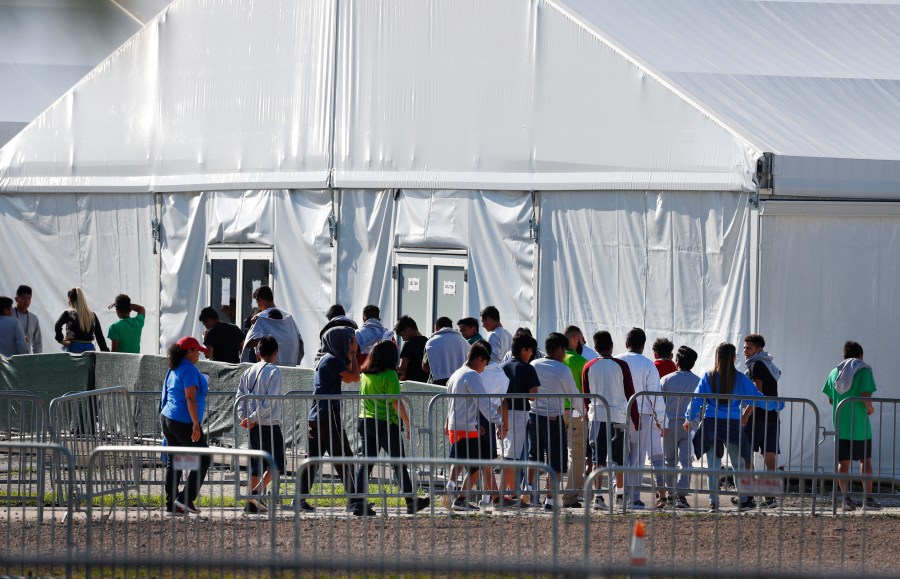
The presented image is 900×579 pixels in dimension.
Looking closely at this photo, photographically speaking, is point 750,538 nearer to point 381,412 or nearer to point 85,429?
point 381,412

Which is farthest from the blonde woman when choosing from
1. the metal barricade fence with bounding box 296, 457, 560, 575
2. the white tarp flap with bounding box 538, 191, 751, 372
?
the metal barricade fence with bounding box 296, 457, 560, 575

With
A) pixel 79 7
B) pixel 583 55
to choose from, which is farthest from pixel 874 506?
pixel 79 7

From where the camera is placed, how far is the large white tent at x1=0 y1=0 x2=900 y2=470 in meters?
13.9

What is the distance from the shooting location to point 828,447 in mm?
13594

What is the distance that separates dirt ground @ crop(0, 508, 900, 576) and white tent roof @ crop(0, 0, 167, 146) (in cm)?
1990

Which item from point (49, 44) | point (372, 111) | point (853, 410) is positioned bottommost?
point (853, 410)

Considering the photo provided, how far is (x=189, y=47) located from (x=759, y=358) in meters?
10.5

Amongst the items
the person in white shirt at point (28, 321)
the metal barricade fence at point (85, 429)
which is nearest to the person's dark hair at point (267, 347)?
the metal barricade fence at point (85, 429)

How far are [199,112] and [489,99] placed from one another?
16.6 feet

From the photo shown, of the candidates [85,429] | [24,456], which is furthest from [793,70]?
[24,456]

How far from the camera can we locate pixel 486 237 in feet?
54.7

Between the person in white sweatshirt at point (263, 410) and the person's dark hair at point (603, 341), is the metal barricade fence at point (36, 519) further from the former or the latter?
the person's dark hair at point (603, 341)

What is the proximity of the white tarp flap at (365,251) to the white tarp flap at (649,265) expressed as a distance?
8.19ft

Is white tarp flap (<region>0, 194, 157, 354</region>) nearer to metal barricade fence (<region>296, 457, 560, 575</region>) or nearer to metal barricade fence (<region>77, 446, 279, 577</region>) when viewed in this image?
metal barricade fence (<region>77, 446, 279, 577</region>)
